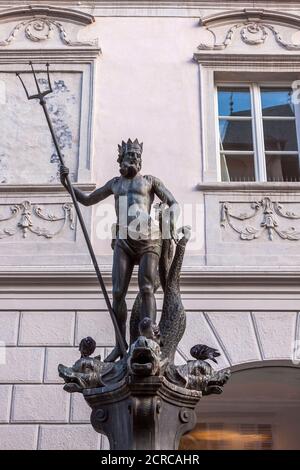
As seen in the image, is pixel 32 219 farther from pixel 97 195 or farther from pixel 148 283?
pixel 148 283

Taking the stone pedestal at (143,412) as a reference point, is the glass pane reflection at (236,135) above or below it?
above

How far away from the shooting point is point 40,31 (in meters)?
9.20

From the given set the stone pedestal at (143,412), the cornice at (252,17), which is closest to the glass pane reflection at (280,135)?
the cornice at (252,17)

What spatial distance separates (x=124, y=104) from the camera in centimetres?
862

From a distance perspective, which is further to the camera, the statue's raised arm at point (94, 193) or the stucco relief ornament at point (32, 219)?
the stucco relief ornament at point (32, 219)

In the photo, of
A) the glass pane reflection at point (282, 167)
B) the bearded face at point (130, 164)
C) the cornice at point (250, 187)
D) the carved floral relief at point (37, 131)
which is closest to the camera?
the bearded face at point (130, 164)

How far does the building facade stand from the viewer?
7.19 metres

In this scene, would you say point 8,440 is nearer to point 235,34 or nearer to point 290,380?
point 290,380

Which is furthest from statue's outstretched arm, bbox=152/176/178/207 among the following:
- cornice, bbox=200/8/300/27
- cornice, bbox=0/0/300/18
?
cornice, bbox=0/0/300/18

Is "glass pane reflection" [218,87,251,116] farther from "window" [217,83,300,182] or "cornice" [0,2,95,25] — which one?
"cornice" [0,2,95,25]

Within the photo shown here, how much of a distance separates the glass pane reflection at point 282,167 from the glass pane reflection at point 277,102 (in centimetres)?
67

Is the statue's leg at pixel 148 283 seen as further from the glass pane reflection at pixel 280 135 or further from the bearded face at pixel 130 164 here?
the glass pane reflection at pixel 280 135

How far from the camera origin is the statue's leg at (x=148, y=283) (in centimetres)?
485

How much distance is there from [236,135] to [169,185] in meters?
1.34
